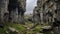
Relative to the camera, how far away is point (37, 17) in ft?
585

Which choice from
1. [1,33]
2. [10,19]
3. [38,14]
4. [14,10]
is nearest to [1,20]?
[1,33]

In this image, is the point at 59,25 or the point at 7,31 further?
the point at 7,31

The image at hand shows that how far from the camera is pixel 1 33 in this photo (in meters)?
109

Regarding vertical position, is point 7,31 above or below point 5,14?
below

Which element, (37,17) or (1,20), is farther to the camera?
(37,17)

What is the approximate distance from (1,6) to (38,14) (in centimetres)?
5552

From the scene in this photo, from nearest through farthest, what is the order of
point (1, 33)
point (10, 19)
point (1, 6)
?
point (1, 33) → point (1, 6) → point (10, 19)

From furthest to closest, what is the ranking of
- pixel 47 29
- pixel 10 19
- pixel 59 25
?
pixel 10 19 < pixel 47 29 < pixel 59 25

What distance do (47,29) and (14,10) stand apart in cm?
6615

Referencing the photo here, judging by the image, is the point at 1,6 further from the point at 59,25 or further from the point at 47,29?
the point at 59,25

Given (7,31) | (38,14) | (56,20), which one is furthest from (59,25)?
(38,14)

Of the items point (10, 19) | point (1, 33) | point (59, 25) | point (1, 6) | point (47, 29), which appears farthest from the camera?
point (10, 19)

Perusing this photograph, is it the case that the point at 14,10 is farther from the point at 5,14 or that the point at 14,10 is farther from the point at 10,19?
the point at 5,14

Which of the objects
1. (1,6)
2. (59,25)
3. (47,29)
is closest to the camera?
(59,25)
